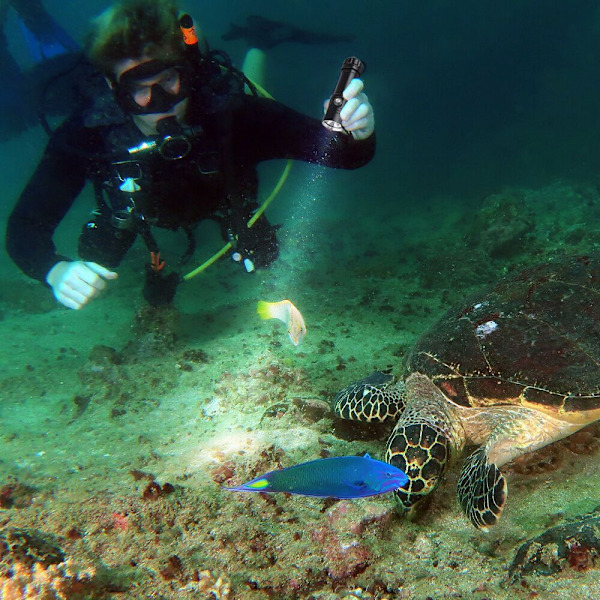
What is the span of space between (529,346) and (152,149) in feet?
12.3

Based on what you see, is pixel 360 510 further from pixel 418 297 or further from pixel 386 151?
pixel 386 151

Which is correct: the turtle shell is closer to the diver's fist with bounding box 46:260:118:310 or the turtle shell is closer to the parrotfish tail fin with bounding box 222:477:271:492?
the parrotfish tail fin with bounding box 222:477:271:492

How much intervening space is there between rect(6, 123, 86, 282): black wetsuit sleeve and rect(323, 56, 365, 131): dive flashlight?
8.53ft

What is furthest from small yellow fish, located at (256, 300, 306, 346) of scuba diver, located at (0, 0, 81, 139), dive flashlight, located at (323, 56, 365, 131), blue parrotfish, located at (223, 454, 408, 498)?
scuba diver, located at (0, 0, 81, 139)

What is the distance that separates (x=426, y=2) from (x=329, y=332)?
41.7 meters

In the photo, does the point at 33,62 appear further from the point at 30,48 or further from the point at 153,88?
the point at 153,88

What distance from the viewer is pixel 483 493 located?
5.70ft

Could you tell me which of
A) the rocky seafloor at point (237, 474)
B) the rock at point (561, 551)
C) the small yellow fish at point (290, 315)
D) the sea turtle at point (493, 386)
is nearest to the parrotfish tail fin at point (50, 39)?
the rocky seafloor at point (237, 474)

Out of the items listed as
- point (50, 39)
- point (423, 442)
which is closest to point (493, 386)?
point (423, 442)

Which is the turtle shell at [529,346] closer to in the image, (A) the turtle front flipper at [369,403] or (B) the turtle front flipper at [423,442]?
(B) the turtle front flipper at [423,442]

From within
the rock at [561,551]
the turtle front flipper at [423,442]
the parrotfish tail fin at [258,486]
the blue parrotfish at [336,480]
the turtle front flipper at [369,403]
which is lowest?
the turtle front flipper at [369,403]

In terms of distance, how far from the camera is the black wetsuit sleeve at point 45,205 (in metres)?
3.11

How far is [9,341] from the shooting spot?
241 inches

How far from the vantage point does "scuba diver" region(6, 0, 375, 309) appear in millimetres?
3137
